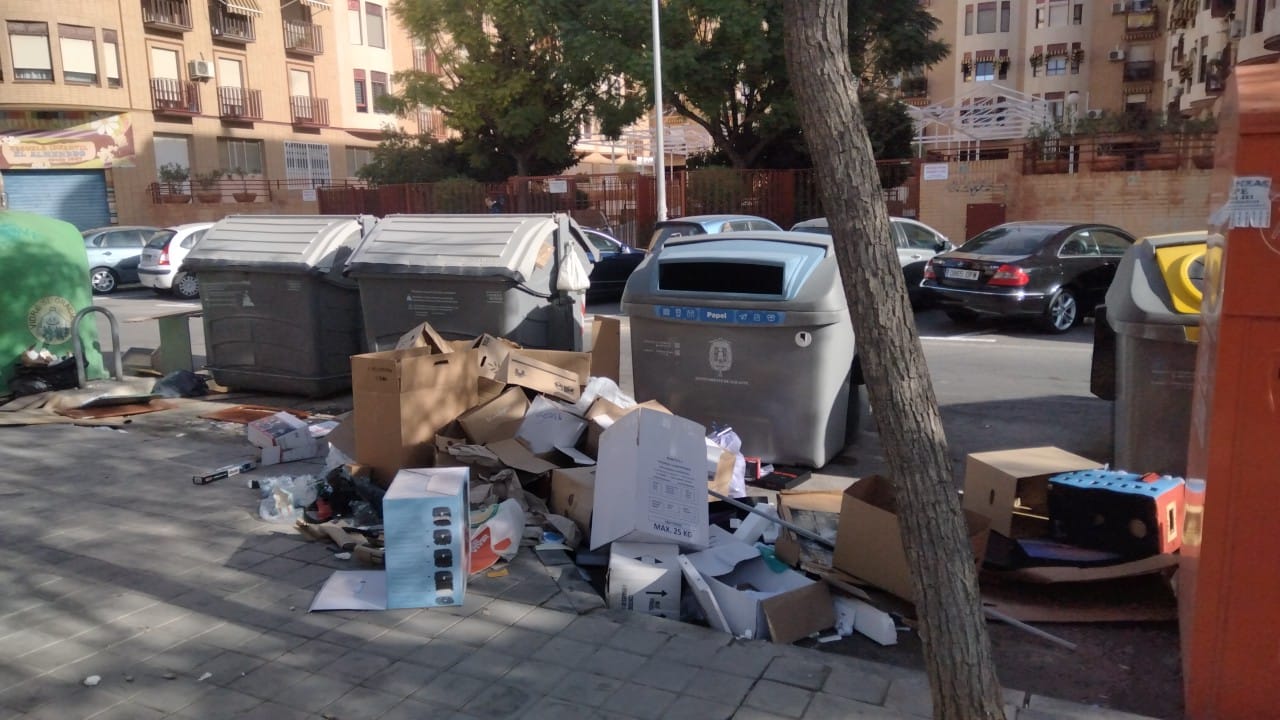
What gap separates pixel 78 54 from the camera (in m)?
30.8

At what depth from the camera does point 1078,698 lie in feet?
11.2

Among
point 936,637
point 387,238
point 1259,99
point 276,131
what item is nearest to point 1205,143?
point 387,238

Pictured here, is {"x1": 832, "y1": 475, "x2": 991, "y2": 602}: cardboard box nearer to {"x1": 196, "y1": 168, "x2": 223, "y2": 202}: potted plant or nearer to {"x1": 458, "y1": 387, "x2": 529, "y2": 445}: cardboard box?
{"x1": 458, "y1": 387, "x2": 529, "y2": 445}: cardboard box

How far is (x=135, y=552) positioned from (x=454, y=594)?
1.73m

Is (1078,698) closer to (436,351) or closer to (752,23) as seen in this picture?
(436,351)

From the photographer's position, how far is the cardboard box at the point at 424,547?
13.2 ft

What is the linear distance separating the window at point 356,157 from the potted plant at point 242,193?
18.2 ft

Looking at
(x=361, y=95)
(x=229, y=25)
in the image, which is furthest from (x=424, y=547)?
(x=361, y=95)

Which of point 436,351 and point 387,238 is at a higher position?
point 387,238

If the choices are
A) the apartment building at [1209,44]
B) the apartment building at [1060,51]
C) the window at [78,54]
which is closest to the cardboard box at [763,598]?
the apartment building at [1209,44]

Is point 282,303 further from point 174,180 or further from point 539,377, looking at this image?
point 174,180

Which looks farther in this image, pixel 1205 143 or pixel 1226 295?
pixel 1205 143

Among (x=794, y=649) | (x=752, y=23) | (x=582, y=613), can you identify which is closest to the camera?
(x=794, y=649)

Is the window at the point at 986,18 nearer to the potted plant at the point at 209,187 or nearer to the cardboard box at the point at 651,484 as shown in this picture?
the potted plant at the point at 209,187
